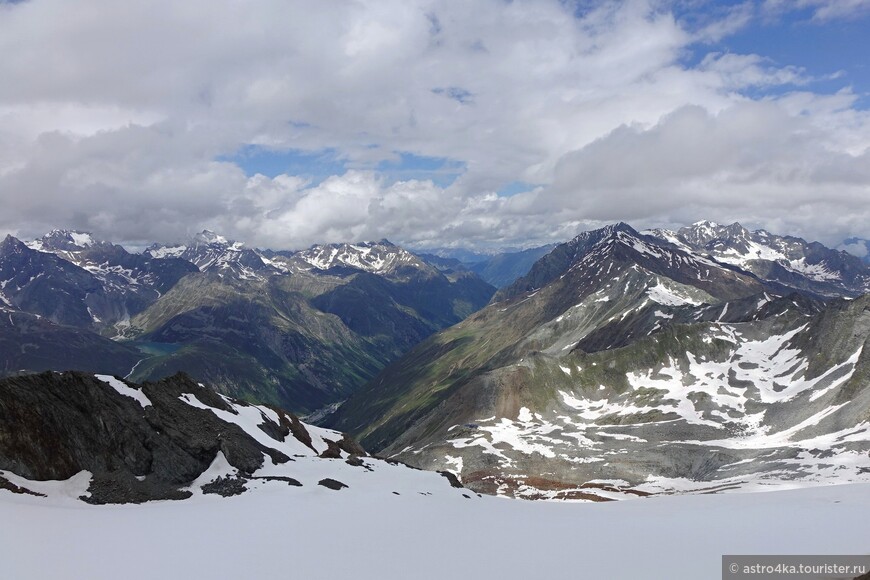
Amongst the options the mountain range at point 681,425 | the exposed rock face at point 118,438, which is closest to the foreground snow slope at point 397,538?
the exposed rock face at point 118,438

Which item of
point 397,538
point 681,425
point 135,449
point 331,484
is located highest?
point 135,449

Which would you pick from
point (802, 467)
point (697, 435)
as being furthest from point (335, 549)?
point (697, 435)

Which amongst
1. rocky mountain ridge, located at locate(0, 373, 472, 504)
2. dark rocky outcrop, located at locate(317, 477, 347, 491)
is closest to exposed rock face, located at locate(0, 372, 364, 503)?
rocky mountain ridge, located at locate(0, 373, 472, 504)

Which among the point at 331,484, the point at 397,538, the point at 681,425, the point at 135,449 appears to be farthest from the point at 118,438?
the point at 681,425

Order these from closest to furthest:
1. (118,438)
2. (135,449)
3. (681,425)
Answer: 1. (135,449)
2. (118,438)
3. (681,425)

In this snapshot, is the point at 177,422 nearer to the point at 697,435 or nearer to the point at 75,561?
the point at 75,561

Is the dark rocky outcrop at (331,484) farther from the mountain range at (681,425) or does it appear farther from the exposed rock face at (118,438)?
the mountain range at (681,425)

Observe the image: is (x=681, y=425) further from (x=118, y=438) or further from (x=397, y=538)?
(x=118, y=438)
